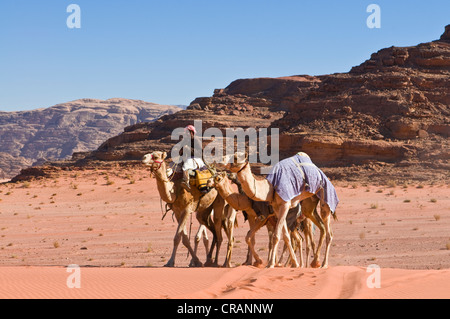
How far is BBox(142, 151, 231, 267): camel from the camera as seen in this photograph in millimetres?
12430

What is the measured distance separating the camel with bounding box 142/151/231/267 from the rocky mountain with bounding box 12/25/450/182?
33.0m

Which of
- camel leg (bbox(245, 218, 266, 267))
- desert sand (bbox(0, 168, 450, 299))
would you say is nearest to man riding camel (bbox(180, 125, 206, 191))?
camel leg (bbox(245, 218, 266, 267))

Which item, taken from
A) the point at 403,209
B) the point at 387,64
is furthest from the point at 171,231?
the point at 387,64

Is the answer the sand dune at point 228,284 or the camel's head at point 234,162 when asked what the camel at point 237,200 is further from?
the sand dune at point 228,284

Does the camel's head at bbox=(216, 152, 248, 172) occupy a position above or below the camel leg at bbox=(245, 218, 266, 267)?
above

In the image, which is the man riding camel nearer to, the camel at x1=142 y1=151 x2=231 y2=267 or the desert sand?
the camel at x1=142 y1=151 x2=231 y2=267

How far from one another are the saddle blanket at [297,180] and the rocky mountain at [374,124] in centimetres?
3352

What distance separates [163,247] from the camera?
20188mm

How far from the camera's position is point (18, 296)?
8.70 metres

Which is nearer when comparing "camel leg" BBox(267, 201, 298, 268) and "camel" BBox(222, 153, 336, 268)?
"camel" BBox(222, 153, 336, 268)

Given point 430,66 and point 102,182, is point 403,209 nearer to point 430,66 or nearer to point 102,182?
point 102,182

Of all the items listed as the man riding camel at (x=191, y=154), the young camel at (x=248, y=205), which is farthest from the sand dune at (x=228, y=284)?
the man riding camel at (x=191, y=154)

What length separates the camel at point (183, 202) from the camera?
1243cm

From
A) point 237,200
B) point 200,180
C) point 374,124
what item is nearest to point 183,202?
point 200,180
